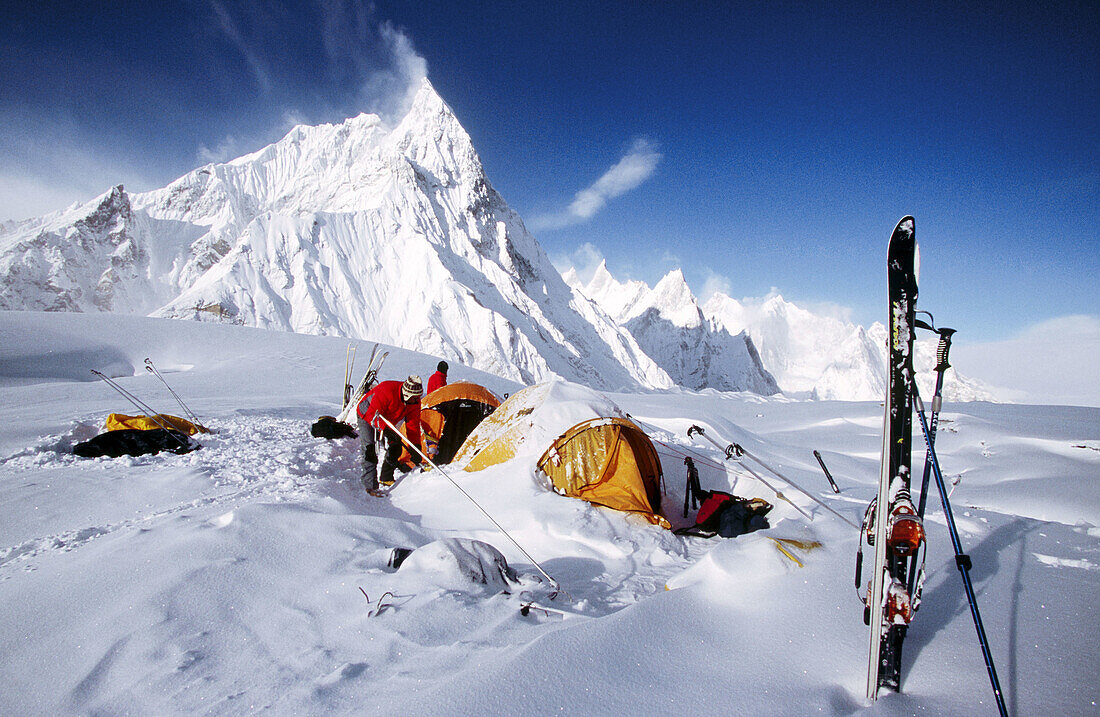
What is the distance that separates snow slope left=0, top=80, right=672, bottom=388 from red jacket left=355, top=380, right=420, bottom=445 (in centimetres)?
5655

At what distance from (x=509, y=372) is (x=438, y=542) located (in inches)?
2456

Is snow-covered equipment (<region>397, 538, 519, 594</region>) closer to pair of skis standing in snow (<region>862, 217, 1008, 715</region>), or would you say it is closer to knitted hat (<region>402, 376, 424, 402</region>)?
pair of skis standing in snow (<region>862, 217, 1008, 715</region>)

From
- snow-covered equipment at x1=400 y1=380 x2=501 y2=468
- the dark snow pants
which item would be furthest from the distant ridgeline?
the dark snow pants

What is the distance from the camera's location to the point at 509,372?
65.4 metres

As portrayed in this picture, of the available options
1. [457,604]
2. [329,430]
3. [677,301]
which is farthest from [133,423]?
[677,301]

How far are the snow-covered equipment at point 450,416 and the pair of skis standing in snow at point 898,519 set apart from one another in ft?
20.3

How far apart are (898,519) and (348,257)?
80625mm

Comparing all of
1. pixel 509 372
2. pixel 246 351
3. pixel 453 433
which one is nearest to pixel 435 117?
pixel 509 372

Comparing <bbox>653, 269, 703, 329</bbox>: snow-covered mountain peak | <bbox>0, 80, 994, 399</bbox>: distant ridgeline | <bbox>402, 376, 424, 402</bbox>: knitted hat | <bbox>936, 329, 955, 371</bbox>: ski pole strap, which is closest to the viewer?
<bbox>936, 329, 955, 371</bbox>: ski pole strap

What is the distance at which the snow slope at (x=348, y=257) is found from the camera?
66938 mm

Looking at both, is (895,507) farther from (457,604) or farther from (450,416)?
(450,416)

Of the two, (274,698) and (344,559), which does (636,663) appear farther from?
(344,559)

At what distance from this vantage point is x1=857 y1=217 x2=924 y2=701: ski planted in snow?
6.20 feet

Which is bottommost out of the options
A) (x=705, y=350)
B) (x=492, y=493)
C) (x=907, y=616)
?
(x=492, y=493)
